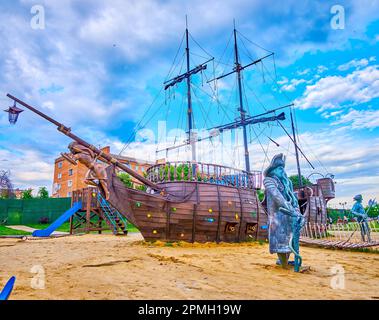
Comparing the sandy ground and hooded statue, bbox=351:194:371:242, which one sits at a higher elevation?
hooded statue, bbox=351:194:371:242

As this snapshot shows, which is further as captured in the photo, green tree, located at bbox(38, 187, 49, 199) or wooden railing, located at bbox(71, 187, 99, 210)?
green tree, located at bbox(38, 187, 49, 199)

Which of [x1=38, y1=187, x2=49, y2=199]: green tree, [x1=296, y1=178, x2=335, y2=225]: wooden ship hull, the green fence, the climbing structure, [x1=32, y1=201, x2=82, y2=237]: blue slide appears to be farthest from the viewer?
[x1=38, y1=187, x2=49, y2=199]: green tree

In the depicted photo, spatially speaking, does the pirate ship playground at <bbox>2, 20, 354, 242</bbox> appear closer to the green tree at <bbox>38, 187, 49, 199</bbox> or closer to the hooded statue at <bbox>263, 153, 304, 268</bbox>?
the hooded statue at <bbox>263, 153, 304, 268</bbox>

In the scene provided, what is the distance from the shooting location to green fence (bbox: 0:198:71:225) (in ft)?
75.6

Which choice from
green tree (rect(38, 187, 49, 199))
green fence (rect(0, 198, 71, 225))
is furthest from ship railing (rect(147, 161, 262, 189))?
green tree (rect(38, 187, 49, 199))

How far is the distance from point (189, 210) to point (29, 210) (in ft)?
67.5

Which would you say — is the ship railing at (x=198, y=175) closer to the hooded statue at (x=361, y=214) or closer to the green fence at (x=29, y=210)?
the hooded statue at (x=361, y=214)

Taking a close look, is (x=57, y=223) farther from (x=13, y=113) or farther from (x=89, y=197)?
(x=13, y=113)

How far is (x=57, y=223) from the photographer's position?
15219 mm

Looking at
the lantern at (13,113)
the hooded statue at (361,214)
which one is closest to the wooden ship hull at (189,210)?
the lantern at (13,113)

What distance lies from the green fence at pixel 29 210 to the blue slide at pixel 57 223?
29.8ft

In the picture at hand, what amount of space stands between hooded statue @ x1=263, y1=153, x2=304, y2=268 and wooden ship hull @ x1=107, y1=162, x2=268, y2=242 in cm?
501

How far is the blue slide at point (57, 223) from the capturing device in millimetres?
14445

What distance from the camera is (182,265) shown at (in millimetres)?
5156
